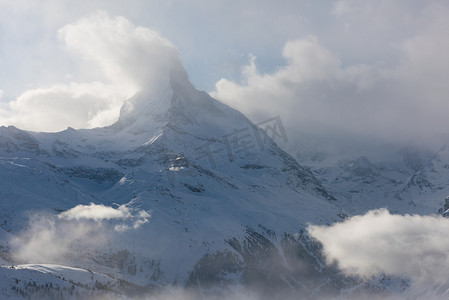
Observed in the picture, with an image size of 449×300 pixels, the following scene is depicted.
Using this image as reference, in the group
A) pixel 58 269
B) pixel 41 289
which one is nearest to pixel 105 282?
pixel 58 269

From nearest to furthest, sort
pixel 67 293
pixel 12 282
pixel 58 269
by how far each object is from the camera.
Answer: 1. pixel 12 282
2. pixel 67 293
3. pixel 58 269

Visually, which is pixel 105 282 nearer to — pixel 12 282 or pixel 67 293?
pixel 67 293

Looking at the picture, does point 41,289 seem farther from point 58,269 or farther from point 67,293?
point 58,269

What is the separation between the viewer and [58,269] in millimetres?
173875

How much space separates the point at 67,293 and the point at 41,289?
8.01 metres

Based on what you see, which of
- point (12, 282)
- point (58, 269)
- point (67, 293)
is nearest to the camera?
point (12, 282)

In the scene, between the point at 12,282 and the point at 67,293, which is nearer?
the point at 12,282

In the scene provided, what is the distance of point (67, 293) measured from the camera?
159 m

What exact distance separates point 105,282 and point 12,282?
121ft

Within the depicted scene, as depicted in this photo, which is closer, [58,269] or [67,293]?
[67,293]

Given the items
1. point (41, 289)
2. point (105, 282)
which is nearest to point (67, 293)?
point (41, 289)

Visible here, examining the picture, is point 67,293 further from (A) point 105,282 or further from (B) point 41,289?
(A) point 105,282

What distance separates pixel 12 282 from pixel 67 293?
55.4 feet

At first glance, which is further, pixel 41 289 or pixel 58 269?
pixel 58 269
